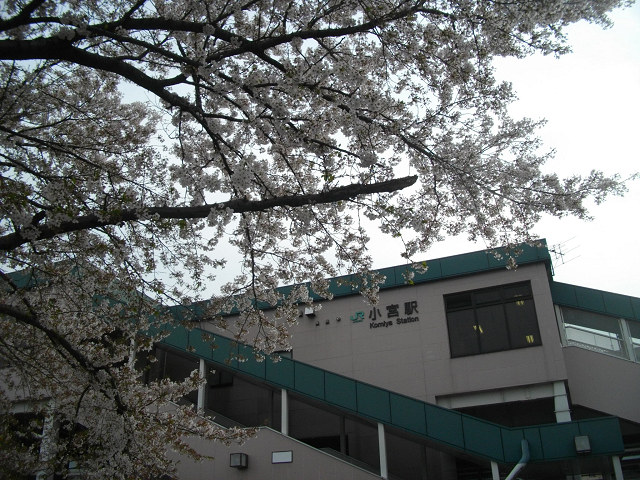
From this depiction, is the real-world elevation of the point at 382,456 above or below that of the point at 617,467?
above

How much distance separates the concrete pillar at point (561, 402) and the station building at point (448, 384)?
0.03 metres

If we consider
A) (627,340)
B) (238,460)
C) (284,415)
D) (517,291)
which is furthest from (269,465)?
(627,340)

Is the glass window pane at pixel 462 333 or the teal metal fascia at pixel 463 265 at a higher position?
the teal metal fascia at pixel 463 265

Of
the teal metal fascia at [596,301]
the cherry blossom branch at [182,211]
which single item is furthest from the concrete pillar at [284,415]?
the cherry blossom branch at [182,211]

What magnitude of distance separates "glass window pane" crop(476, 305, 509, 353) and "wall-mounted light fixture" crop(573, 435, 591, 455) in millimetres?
4011

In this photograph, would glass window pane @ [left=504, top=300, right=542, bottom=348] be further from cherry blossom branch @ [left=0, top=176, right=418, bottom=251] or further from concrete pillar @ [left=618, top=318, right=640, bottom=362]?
cherry blossom branch @ [left=0, top=176, right=418, bottom=251]

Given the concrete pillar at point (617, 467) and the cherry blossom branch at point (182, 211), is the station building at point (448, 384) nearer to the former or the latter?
the concrete pillar at point (617, 467)

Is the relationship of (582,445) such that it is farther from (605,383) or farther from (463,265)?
(463,265)

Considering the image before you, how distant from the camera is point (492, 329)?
58.7 ft

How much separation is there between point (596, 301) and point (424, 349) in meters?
6.02

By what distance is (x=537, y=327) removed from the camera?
17297 millimetres

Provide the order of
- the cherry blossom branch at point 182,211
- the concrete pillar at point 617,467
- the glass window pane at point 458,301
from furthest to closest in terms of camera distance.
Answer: the glass window pane at point 458,301 < the concrete pillar at point 617,467 < the cherry blossom branch at point 182,211

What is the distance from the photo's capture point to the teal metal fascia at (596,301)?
18.7 m

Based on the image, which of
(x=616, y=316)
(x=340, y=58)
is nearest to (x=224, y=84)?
(x=340, y=58)
